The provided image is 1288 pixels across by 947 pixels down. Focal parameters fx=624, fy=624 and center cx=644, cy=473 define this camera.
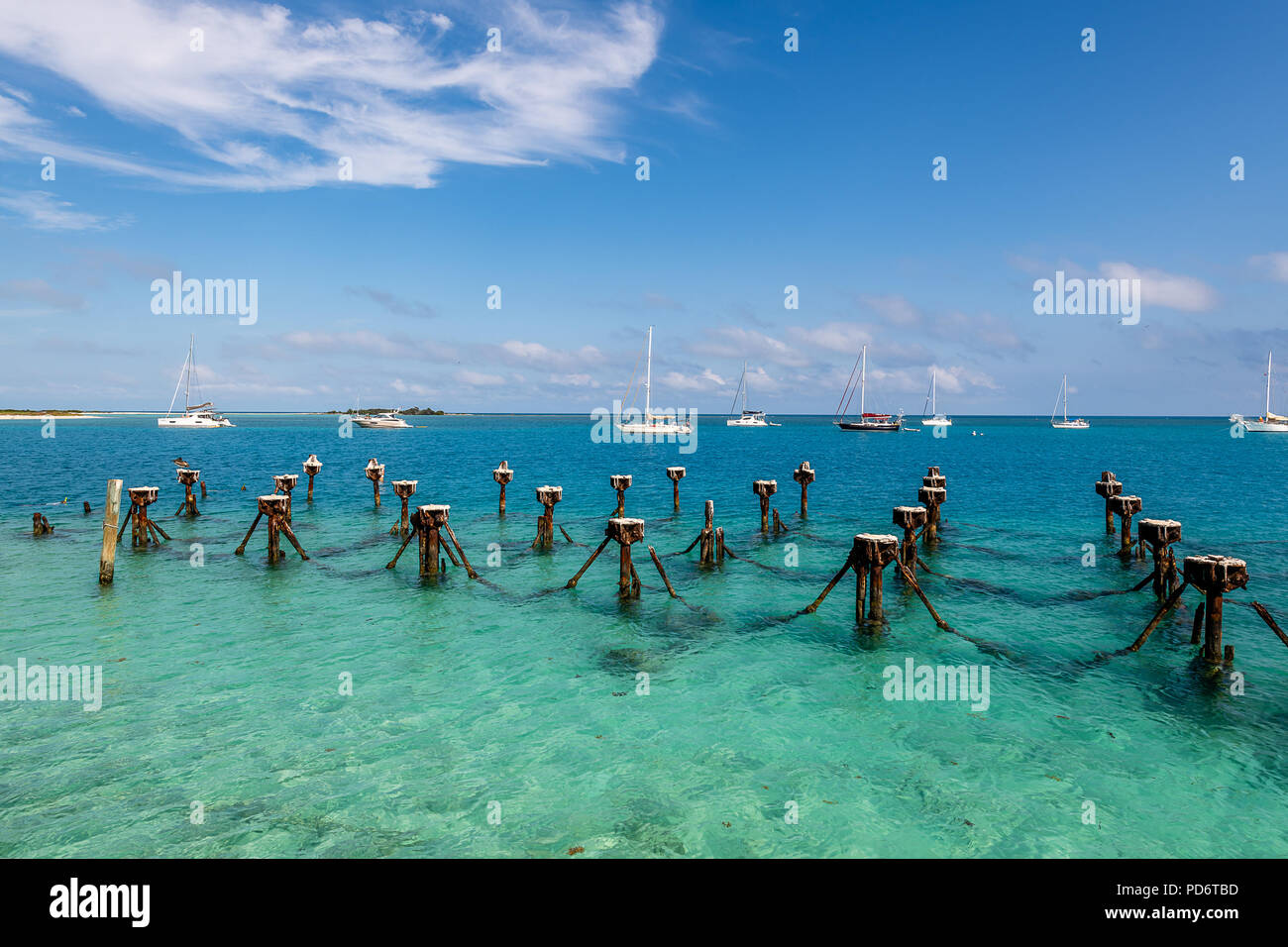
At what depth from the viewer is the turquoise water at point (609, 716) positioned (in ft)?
26.8

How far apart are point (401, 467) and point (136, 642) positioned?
56884 mm

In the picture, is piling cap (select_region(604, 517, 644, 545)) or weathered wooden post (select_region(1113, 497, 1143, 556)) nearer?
piling cap (select_region(604, 517, 644, 545))

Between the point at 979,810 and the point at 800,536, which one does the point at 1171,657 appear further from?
the point at 800,536

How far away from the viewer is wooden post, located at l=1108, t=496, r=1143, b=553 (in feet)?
76.7

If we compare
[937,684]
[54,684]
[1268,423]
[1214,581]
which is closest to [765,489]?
[937,684]

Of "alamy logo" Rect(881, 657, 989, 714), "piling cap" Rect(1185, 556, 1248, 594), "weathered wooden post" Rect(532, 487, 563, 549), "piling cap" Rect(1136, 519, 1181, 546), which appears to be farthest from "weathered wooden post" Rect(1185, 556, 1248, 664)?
"weathered wooden post" Rect(532, 487, 563, 549)

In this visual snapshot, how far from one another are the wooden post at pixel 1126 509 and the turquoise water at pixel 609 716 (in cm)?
100

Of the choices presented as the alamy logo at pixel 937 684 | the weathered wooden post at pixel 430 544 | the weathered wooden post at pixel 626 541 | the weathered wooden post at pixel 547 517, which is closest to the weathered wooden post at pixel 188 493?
the weathered wooden post at pixel 430 544

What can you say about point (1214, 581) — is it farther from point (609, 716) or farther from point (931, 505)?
point (931, 505)

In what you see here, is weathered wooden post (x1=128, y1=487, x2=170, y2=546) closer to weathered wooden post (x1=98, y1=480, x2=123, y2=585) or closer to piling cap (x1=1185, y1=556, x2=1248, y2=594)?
weathered wooden post (x1=98, y1=480, x2=123, y2=585)

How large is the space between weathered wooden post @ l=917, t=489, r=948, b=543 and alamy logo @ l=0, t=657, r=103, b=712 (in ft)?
89.7

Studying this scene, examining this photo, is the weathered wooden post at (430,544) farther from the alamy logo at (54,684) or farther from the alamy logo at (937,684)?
the alamy logo at (937,684)
